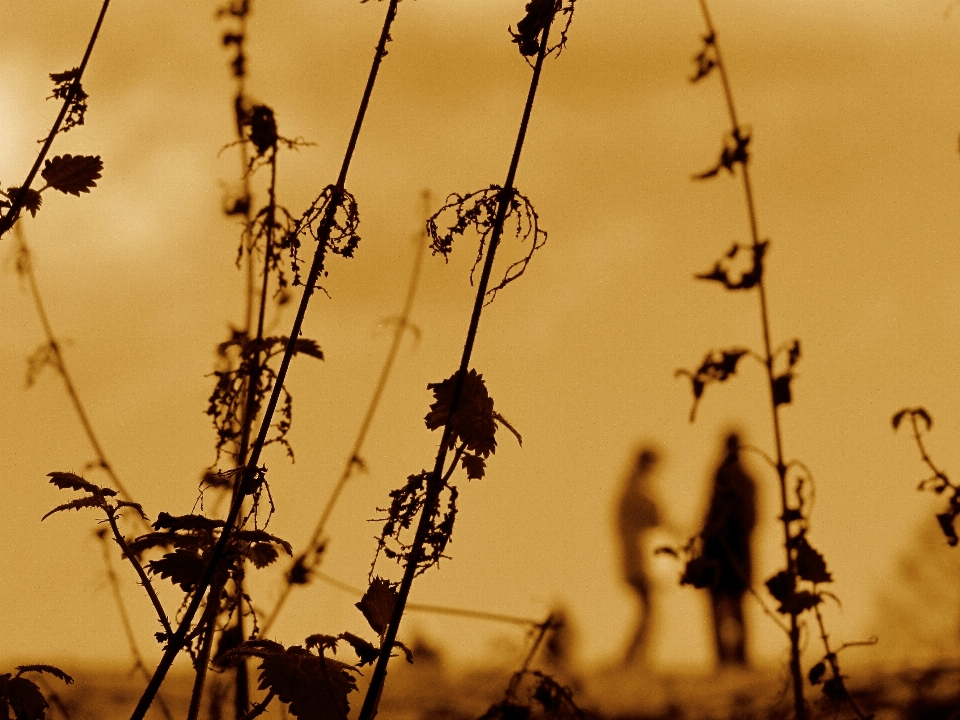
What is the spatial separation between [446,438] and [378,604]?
0.38 meters

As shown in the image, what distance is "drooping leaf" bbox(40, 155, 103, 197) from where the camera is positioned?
226 centimetres

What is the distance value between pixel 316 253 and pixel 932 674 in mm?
3948

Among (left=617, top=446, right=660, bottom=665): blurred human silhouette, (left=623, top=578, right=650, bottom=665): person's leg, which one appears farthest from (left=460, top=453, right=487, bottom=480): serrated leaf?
(left=617, top=446, right=660, bottom=665): blurred human silhouette

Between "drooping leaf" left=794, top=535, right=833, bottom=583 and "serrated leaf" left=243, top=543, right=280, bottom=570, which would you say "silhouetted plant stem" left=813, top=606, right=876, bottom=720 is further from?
"serrated leaf" left=243, top=543, right=280, bottom=570

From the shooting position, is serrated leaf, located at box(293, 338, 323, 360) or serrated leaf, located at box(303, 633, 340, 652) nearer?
serrated leaf, located at box(303, 633, 340, 652)

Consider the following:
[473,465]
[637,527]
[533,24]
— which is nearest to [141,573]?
[473,465]

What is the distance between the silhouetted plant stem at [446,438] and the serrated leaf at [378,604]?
0.79 feet

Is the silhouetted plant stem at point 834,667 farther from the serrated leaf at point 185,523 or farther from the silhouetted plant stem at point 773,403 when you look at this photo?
the serrated leaf at point 185,523

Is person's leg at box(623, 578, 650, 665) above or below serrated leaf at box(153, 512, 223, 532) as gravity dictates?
above

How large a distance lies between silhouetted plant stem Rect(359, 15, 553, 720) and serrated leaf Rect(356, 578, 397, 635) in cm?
24

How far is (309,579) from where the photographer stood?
3338 millimetres

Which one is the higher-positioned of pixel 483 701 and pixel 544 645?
pixel 483 701

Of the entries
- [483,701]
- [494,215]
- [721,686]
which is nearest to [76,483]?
[494,215]

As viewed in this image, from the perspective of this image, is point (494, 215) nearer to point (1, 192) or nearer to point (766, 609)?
point (1, 192)
